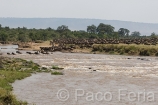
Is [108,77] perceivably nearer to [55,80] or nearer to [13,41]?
[55,80]

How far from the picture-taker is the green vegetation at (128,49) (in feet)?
229

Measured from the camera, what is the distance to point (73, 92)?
85.3 feet

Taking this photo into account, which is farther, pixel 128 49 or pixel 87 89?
pixel 128 49

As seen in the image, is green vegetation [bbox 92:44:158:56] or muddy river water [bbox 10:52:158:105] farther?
green vegetation [bbox 92:44:158:56]

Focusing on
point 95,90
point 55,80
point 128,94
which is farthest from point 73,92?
point 55,80

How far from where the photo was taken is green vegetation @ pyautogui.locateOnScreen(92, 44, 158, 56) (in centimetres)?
6975

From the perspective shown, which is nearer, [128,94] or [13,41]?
[128,94]

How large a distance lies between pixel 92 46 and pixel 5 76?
5511 cm

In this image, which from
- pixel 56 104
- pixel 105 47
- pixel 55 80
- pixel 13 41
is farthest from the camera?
pixel 13 41

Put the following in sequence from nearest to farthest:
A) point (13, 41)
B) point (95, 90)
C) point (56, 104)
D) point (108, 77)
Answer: point (56, 104) → point (95, 90) → point (108, 77) → point (13, 41)

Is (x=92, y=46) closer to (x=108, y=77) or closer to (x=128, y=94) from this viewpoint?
(x=108, y=77)

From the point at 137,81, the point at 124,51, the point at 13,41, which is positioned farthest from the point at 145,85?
the point at 13,41

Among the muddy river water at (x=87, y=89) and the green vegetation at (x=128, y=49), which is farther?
the green vegetation at (x=128, y=49)

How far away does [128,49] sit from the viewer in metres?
73.9
